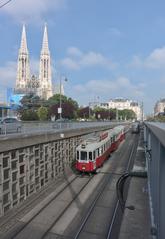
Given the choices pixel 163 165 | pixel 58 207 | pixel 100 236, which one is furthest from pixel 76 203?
pixel 163 165

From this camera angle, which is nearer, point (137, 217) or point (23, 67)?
point (137, 217)

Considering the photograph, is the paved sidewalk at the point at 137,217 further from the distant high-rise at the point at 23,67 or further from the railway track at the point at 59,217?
the distant high-rise at the point at 23,67

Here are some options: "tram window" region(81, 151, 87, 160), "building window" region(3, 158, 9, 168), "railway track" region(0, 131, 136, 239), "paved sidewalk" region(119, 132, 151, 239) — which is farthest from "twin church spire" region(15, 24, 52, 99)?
"building window" region(3, 158, 9, 168)

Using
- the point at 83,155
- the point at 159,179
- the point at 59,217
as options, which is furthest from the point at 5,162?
the point at 159,179

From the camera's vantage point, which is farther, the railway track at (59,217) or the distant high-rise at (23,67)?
the distant high-rise at (23,67)

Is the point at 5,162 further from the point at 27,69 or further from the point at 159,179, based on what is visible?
the point at 27,69

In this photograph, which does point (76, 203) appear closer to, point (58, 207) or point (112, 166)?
point (58, 207)

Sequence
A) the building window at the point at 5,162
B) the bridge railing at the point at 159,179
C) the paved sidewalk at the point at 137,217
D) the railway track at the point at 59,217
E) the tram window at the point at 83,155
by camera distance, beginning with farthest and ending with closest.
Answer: the tram window at the point at 83,155 → the building window at the point at 5,162 → the railway track at the point at 59,217 → the paved sidewalk at the point at 137,217 → the bridge railing at the point at 159,179

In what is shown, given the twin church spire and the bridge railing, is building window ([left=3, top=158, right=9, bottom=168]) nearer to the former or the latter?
the bridge railing

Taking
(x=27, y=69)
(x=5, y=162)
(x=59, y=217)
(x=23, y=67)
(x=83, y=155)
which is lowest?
(x=59, y=217)

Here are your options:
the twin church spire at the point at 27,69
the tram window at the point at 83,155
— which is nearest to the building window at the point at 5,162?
the tram window at the point at 83,155

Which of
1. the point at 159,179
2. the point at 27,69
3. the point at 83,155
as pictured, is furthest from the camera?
the point at 27,69

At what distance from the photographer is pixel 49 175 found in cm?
2358

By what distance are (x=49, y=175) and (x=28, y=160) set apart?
177 inches
